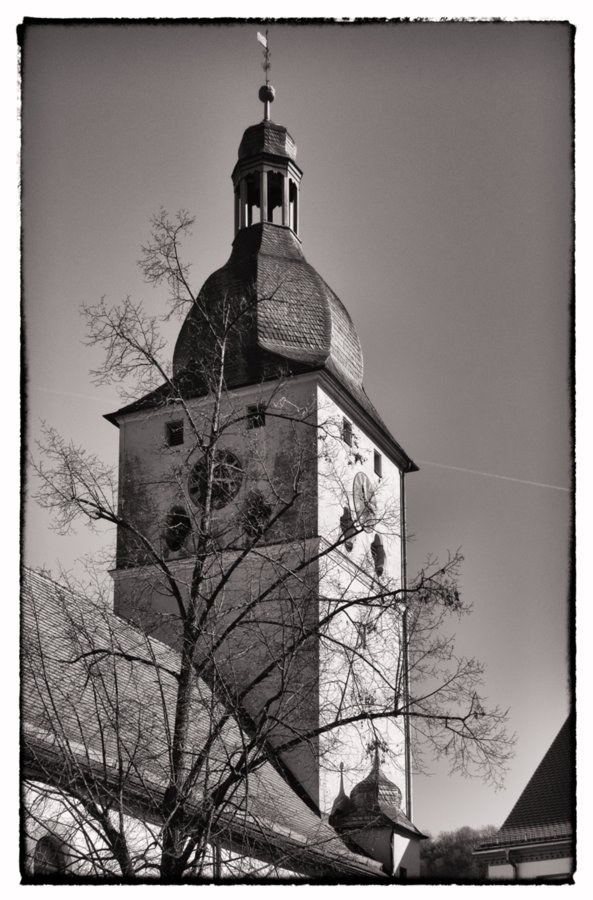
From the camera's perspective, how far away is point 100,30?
9023mm

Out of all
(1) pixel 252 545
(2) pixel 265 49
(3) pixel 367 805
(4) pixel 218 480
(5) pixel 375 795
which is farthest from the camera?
(3) pixel 367 805

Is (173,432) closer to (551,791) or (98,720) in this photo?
(98,720)

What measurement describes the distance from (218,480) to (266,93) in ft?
11.1

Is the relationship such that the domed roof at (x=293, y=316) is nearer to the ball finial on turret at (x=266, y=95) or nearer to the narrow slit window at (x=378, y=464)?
the narrow slit window at (x=378, y=464)

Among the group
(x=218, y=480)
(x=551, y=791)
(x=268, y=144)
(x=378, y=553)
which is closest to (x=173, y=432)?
(x=218, y=480)

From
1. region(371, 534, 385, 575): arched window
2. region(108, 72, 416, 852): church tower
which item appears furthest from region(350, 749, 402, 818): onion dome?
region(108, 72, 416, 852): church tower

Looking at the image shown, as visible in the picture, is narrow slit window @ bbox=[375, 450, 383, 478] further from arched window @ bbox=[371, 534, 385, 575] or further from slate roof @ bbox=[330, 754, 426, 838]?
slate roof @ bbox=[330, 754, 426, 838]

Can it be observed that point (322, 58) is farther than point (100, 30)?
Yes

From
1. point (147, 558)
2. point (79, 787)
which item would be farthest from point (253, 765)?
point (147, 558)

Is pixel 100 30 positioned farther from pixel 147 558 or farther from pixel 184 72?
pixel 147 558

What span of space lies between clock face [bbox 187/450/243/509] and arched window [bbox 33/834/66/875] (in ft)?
8.82

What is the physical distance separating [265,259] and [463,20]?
1390cm

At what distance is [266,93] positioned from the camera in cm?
1120

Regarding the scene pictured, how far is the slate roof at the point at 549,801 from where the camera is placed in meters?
8.36
